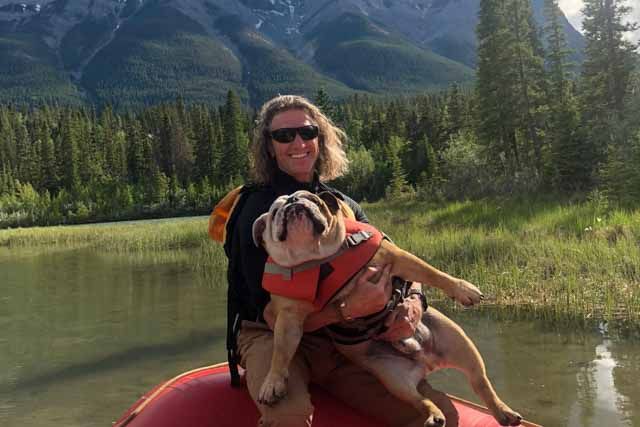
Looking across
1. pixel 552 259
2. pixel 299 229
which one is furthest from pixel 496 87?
pixel 299 229

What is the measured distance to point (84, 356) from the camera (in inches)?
311

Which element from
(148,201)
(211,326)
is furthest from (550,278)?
(148,201)

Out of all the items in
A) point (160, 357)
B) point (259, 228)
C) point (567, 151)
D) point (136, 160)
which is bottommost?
point (160, 357)

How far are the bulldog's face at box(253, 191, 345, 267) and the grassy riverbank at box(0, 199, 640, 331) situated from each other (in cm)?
542

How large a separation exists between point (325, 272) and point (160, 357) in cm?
531

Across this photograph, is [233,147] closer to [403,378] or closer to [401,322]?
[401,322]

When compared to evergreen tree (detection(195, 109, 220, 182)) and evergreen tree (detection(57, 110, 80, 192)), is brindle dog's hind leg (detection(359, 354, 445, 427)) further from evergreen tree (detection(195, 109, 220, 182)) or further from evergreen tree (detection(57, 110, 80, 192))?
evergreen tree (detection(57, 110, 80, 192))

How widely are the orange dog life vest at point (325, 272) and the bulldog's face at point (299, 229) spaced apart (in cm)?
4

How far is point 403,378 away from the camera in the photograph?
9.75 feet

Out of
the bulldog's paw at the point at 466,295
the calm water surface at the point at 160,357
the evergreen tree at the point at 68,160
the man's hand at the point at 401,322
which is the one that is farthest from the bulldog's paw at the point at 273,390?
the evergreen tree at the point at 68,160

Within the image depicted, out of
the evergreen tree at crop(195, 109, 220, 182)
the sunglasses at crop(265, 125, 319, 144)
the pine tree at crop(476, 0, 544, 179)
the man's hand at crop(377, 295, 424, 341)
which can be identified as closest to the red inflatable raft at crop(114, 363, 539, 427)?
the man's hand at crop(377, 295, 424, 341)

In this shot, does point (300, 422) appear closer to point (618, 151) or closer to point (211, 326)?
point (211, 326)

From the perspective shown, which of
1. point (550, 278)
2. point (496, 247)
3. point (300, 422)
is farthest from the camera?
point (496, 247)

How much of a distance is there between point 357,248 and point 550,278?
657 centimetres
